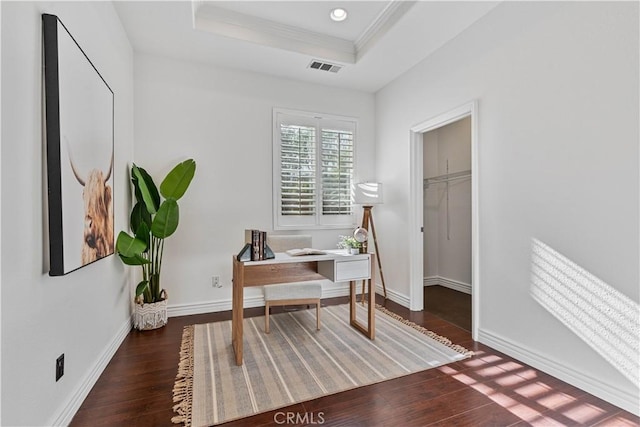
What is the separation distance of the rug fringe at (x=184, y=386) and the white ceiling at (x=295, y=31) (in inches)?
116

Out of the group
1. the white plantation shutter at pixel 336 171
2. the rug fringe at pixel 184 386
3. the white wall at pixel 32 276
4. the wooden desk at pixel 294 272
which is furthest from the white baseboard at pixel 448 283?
the white wall at pixel 32 276

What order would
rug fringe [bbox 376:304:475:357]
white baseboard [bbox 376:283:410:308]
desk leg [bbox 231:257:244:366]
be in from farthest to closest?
white baseboard [bbox 376:283:410:308] → rug fringe [bbox 376:304:475:357] → desk leg [bbox 231:257:244:366]

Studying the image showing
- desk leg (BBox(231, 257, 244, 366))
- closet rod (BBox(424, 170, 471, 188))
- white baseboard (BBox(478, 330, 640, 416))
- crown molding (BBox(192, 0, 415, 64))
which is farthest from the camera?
closet rod (BBox(424, 170, 471, 188))

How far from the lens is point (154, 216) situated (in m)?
3.10

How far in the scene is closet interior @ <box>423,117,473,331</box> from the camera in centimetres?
449

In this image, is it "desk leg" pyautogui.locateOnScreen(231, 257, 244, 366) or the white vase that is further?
the white vase

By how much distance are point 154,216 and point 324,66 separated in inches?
101

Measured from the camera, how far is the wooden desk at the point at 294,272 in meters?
2.44

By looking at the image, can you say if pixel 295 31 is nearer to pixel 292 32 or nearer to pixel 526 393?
pixel 292 32

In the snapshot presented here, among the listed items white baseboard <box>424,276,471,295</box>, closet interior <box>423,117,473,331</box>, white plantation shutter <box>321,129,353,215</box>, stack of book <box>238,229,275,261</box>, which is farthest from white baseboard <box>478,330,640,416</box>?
white plantation shutter <box>321,129,353,215</box>

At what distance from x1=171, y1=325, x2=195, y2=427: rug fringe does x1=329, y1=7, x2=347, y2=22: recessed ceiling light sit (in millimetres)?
3410

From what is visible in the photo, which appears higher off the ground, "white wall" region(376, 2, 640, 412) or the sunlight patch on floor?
"white wall" region(376, 2, 640, 412)

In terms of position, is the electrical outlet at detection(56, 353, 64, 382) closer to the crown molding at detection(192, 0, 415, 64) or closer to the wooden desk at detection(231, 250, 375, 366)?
the wooden desk at detection(231, 250, 375, 366)

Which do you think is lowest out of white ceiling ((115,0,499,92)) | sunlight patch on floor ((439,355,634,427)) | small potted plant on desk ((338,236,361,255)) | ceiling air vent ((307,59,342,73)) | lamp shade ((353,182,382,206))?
sunlight patch on floor ((439,355,634,427))
